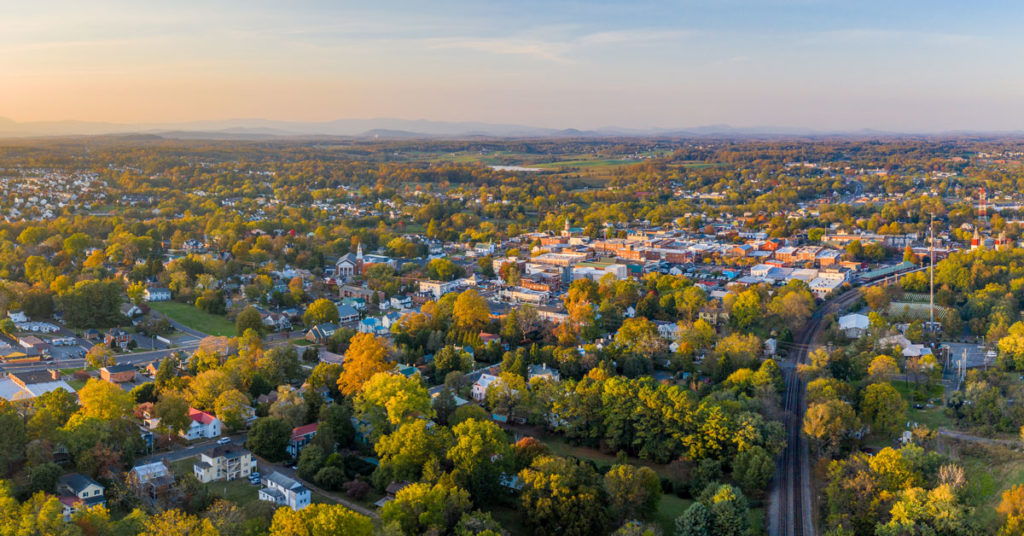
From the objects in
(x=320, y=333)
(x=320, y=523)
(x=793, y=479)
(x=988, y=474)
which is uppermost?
(x=320, y=523)

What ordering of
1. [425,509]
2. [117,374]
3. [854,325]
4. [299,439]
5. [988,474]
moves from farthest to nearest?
[854,325] < [117,374] < [299,439] < [988,474] < [425,509]

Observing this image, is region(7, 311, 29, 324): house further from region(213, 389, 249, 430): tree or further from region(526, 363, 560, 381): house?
region(526, 363, 560, 381): house

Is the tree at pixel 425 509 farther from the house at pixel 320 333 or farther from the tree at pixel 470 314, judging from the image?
the house at pixel 320 333

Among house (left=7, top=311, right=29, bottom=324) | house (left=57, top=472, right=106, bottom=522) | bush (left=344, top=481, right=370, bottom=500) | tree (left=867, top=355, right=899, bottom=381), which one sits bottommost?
bush (left=344, top=481, right=370, bottom=500)

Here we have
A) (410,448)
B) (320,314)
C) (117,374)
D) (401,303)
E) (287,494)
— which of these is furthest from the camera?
(401,303)

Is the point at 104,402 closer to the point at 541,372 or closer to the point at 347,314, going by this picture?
the point at 541,372

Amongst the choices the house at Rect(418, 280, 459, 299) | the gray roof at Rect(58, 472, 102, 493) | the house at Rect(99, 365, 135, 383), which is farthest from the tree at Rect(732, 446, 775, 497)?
the house at Rect(418, 280, 459, 299)

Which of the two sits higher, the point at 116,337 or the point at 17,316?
the point at 17,316

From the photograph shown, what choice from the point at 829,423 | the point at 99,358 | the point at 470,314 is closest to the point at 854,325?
the point at 829,423
